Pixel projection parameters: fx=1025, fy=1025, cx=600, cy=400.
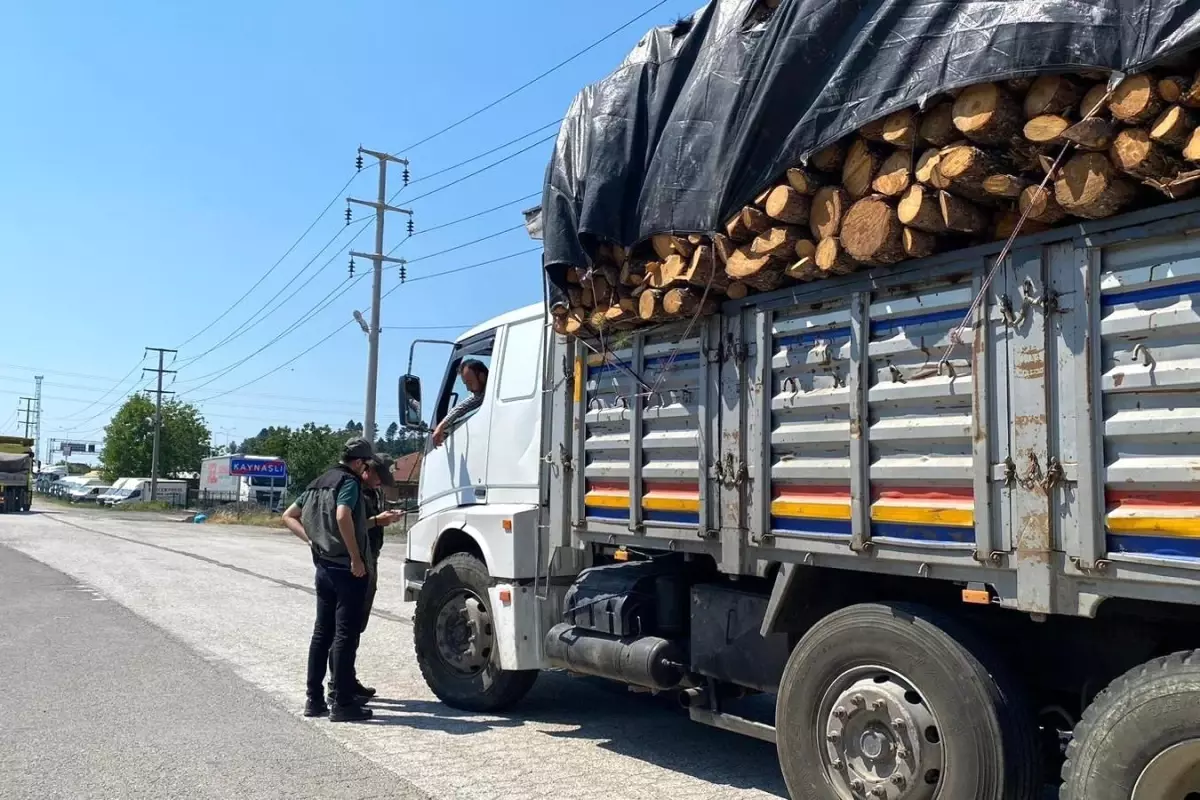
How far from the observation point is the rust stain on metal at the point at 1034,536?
3.58 m

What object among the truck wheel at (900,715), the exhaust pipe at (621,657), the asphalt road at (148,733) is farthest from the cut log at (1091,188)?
the asphalt road at (148,733)

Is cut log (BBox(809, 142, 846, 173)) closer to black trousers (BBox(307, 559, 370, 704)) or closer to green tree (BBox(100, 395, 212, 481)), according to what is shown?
black trousers (BBox(307, 559, 370, 704))

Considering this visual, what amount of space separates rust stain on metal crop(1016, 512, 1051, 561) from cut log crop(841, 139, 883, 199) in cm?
146

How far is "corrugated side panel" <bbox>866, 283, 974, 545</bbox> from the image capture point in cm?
391

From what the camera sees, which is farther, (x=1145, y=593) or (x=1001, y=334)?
(x=1001, y=334)

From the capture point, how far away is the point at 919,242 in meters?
3.99

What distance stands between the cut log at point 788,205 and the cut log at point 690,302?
0.67 metres

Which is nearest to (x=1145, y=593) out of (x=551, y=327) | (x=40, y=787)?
(x=551, y=327)

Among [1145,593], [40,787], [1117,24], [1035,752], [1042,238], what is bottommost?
[40,787]

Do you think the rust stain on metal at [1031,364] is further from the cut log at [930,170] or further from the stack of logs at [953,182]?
the cut log at [930,170]

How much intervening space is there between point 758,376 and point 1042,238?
149 cm

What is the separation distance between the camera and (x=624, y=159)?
527cm

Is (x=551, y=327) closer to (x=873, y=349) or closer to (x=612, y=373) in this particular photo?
(x=612, y=373)

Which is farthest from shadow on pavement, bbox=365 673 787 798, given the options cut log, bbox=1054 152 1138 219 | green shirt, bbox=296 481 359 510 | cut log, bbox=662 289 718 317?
cut log, bbox=1054 152 1138 219
